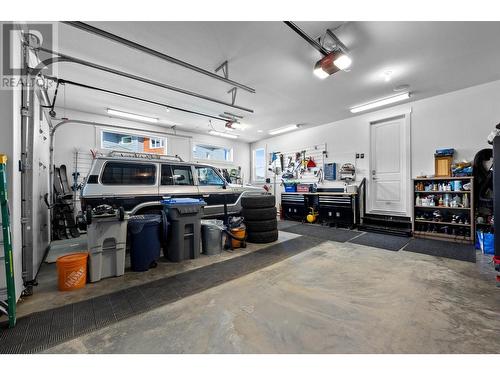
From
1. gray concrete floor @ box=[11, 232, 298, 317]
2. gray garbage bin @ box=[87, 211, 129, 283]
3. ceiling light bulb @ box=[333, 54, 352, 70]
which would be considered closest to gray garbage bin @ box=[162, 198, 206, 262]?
gray concrete floor @ box=[11, 232, 298, 317]

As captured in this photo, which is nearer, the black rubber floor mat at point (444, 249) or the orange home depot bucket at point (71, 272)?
the orange home depot bucket at point (71, 272)

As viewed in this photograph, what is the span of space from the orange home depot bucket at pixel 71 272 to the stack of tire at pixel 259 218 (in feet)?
9.13

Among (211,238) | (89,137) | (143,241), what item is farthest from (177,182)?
(89,137)

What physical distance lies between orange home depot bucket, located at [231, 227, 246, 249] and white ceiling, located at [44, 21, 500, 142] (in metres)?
3.11

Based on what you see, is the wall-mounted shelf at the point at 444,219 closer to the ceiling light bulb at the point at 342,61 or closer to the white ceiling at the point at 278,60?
the white ceiling at the point at 278,60

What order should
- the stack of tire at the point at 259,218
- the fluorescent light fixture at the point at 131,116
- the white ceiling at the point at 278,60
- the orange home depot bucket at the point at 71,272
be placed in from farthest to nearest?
the fluorescent light fixture at the point at 131,116 < the stack of tire at the point at 259,218 < the white ceiling at the point at 278,60 < the orange home depot bucket at the point at 71,272

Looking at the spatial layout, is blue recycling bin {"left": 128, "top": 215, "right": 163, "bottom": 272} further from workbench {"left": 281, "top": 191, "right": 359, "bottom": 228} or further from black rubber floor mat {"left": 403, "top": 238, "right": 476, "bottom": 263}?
workbench {"left": 281, "top": 191, "right": 359, "bottom": 228}

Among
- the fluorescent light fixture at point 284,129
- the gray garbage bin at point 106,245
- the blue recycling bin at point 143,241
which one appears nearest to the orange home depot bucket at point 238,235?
the blue recycling bin at point 143,241

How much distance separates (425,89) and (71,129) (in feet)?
30.2

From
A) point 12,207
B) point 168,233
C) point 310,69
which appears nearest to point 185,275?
point 168,233

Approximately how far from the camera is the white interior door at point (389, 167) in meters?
5.56

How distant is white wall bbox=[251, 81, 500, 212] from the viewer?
444cm
